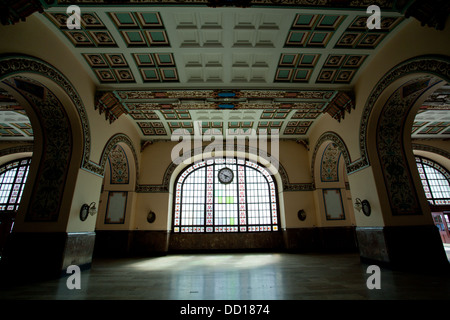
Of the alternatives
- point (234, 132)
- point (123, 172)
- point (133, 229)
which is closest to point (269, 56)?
point (234, 132)

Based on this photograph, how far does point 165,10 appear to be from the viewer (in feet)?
15.0

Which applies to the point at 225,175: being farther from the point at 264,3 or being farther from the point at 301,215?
the point at 264,3

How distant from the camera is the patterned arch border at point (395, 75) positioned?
4.00 m

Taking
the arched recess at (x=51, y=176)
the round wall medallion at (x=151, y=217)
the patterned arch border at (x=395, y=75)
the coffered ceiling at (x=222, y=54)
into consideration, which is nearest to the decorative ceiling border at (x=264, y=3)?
the coffered ceiling at (x=222, y=54)

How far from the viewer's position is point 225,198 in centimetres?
1109

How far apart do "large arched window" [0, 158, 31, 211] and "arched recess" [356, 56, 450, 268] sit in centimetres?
1516

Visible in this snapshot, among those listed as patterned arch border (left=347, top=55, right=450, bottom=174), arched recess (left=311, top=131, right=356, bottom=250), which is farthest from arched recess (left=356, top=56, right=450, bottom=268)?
arched recess (left=311, top=131, right=356, bottom=250)

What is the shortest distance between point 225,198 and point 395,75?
8.24 meters

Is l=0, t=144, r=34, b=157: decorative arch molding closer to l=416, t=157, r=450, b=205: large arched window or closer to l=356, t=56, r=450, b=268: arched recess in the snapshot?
l=356, t=56, r=450, b=268: arched recess

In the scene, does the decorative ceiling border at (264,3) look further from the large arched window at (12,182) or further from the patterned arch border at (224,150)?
the large arched window at (12,182)

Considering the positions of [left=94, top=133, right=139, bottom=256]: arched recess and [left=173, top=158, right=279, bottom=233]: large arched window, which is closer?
[left=94, top=133, right=139, bottom=256]: arched recess

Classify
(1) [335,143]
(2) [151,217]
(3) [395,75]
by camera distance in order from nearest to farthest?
1. (3) [395,75]
2. (1) [335,143]
3. (2) [151,217]

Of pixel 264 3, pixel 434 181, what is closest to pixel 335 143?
pixel 264 3

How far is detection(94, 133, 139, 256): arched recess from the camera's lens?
893 centimetres
